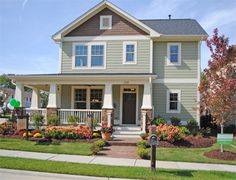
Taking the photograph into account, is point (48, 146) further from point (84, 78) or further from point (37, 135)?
point (84, 78)

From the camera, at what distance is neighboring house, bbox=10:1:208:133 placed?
18.0 meters

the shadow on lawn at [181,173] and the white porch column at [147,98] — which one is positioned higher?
the white porch column at [147,98]

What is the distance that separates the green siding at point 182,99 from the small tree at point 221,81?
19.1 ft

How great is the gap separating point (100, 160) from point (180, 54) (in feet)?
36.3

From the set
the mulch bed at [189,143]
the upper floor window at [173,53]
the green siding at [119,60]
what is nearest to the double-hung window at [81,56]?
the green siding at [119,60]

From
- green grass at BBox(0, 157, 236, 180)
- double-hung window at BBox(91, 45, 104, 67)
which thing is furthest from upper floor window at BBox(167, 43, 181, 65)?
green grass at BBox(0, 157, 236, 180)

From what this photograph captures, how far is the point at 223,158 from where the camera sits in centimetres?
1059

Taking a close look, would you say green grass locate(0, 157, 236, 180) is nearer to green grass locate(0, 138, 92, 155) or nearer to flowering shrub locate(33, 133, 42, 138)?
green grass locate(0, 138, 92, 155)

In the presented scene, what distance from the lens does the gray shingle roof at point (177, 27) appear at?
18.6 meters

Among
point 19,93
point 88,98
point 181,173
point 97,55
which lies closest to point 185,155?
point 181,173

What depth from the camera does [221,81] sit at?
11.6 meters

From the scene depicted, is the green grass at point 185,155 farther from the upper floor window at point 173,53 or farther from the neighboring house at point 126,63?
the upper floor window at point 173,53

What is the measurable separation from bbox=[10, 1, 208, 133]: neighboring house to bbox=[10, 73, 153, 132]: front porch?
65mm

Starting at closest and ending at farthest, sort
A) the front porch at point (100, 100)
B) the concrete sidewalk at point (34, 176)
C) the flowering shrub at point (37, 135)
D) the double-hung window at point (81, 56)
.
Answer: the concrete sidewalk at point (34, 176)
the flowering shrub at point (37, 135)
the front porch at point (100, 100)
the double-hung window at point (81, 56)
